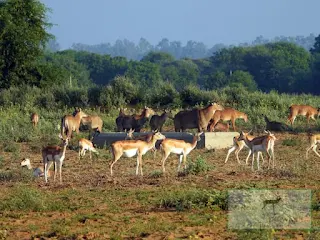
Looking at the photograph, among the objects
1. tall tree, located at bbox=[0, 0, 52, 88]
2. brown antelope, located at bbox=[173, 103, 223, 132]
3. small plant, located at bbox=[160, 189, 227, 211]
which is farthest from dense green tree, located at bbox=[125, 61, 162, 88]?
small plant, located at bbox=[160, 189, 227, 211]

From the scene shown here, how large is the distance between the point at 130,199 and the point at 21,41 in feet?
86.8

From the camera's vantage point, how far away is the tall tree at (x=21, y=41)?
3956 centimetres

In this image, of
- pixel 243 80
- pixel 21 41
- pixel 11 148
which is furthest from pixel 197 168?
pixel 243 80

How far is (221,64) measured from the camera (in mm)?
93562

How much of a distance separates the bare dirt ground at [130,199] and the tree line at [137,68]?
623 inches

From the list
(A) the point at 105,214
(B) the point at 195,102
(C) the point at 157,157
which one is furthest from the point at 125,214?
(B) the point at 195,102

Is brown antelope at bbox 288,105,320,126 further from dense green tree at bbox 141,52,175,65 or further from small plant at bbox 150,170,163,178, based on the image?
dense green tree at bbox 141,52,175,65

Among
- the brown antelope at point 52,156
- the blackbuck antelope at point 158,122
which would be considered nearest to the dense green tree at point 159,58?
the blackbuck antelope at point 158,122

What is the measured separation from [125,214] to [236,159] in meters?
7.30

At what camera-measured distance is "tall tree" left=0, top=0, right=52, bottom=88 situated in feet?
130

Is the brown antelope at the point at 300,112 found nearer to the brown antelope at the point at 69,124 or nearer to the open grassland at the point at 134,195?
the open grassland at the point at 134,195

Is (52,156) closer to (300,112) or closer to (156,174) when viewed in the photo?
(156,174)

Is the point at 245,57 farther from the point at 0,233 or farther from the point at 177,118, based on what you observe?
the point at 0,233

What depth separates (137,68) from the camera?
279 ft
